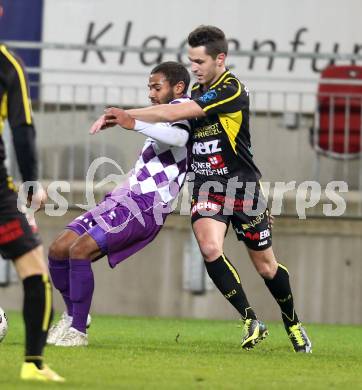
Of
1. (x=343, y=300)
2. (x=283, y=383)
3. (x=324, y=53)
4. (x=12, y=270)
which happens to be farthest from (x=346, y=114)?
(x=283, y=383)

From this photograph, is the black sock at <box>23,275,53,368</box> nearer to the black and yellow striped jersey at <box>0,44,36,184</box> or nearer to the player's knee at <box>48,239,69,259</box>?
the black and yellow striped jersey at <box>0,44,36,184</box>

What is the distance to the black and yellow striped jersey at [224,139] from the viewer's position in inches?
374

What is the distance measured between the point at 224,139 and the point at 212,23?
6013 mm

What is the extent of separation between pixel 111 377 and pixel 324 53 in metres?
8.19

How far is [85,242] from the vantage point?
31.0 ft

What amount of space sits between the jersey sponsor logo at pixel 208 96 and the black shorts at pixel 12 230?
272 centimetres

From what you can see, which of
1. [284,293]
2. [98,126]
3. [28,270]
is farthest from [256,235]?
[28,270]

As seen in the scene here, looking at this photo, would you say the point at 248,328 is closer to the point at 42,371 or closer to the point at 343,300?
the point at 42,371

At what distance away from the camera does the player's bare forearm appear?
9.06 meters

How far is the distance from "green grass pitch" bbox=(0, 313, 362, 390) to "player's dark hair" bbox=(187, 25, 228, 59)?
2055mm

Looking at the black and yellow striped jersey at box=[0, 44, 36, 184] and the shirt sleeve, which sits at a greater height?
the shirt sleeve

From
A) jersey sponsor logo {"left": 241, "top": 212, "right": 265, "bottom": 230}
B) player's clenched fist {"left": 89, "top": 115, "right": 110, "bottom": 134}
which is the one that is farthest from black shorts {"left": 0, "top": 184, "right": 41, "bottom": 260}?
jersey sponsor logo {"left": 241, "top": 212, "right": 265, "bottom": 230}

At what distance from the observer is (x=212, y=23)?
15359mm

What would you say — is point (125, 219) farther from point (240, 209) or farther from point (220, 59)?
point (220, 59)
